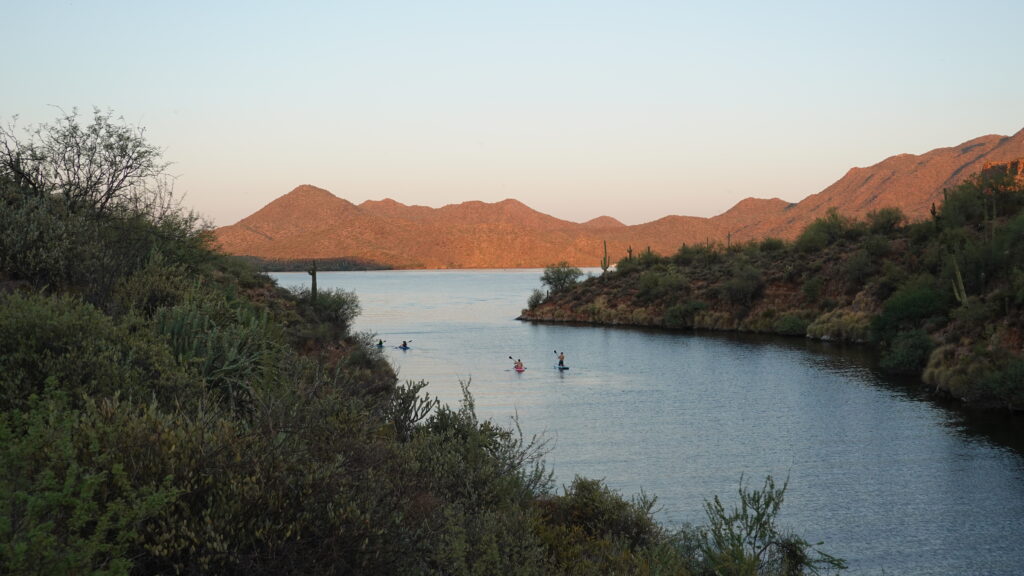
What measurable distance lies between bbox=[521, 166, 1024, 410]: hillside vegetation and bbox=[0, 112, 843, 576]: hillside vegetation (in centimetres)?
3193

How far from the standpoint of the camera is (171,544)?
6375 mm

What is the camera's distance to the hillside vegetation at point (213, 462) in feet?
20.8

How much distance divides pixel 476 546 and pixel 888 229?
9122cm

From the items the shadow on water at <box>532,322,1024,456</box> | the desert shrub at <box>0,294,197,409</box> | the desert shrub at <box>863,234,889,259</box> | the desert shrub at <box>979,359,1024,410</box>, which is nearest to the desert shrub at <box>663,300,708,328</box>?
the shadow on water at <box>532,322,1024,456</box>

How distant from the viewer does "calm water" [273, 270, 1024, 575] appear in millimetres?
21062

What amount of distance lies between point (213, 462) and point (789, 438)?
29.1 m

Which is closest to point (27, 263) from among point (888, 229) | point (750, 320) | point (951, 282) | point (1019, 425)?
point (1019, 425)

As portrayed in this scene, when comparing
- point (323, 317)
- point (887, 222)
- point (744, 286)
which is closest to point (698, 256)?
point (887, 222)

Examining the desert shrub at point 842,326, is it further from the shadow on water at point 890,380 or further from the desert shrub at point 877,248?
the desert shrub at point 877,248

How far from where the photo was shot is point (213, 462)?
23.3 feet

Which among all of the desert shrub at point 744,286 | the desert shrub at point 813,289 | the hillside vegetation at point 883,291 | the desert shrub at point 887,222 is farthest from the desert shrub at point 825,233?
the desert shrub at point 813,289

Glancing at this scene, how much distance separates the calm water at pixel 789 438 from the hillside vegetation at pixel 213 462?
741 cm

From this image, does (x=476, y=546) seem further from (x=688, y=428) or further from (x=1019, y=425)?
(x=1019, y=425)

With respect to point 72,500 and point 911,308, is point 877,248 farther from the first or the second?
point 72,500
